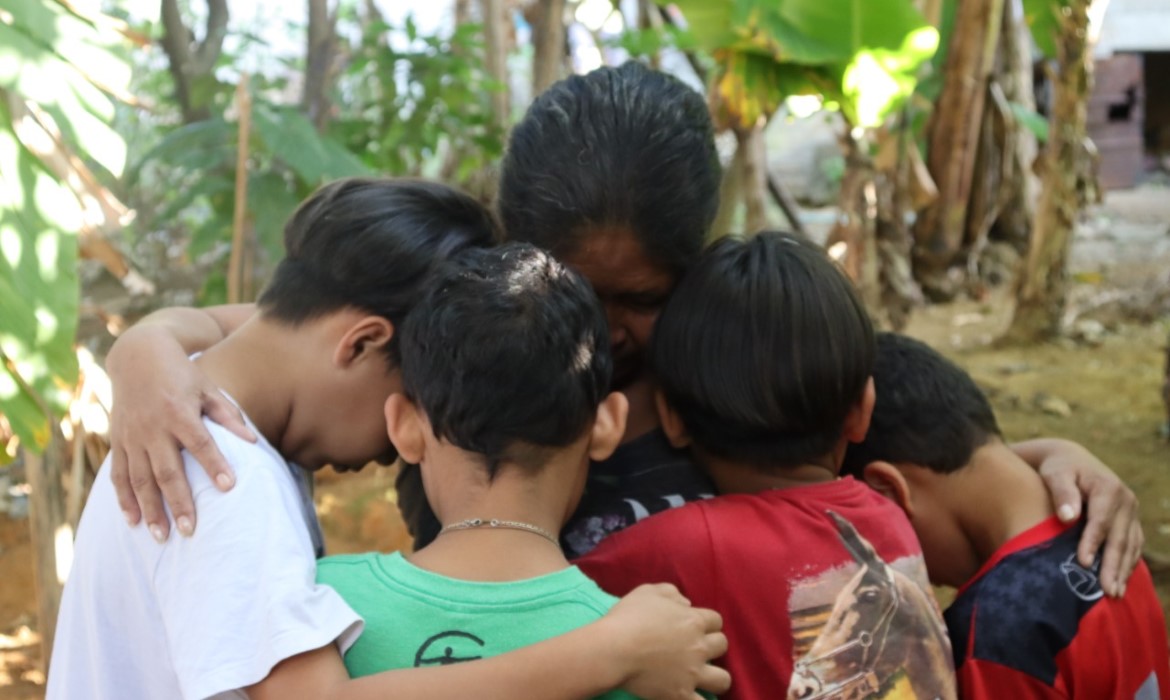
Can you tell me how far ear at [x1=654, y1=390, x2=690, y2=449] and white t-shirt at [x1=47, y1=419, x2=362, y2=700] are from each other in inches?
20.7

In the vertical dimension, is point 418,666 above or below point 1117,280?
above

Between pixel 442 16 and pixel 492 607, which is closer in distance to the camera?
pixel 492 607

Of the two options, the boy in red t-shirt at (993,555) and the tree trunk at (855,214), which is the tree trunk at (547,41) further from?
the boy in red t-shirt at (993,555)

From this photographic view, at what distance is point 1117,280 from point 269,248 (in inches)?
195

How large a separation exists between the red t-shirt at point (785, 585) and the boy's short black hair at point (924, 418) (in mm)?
376

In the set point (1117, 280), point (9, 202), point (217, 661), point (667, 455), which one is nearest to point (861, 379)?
point (667, 455)

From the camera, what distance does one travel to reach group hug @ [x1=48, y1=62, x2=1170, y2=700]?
126 centimetres

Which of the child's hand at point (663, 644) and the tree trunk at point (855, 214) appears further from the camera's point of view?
the tree trunk at point (855, 214)

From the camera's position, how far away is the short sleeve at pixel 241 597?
1.21 meters

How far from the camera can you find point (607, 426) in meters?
1.42

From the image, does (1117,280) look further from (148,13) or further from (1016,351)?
(148,13)

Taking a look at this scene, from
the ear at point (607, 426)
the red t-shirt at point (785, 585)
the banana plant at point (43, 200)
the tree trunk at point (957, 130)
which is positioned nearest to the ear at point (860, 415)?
the red t-shirt at point (785, 585)

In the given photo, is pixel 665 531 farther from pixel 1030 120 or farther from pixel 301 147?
pixel 1030 120

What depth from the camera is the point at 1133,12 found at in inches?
359
